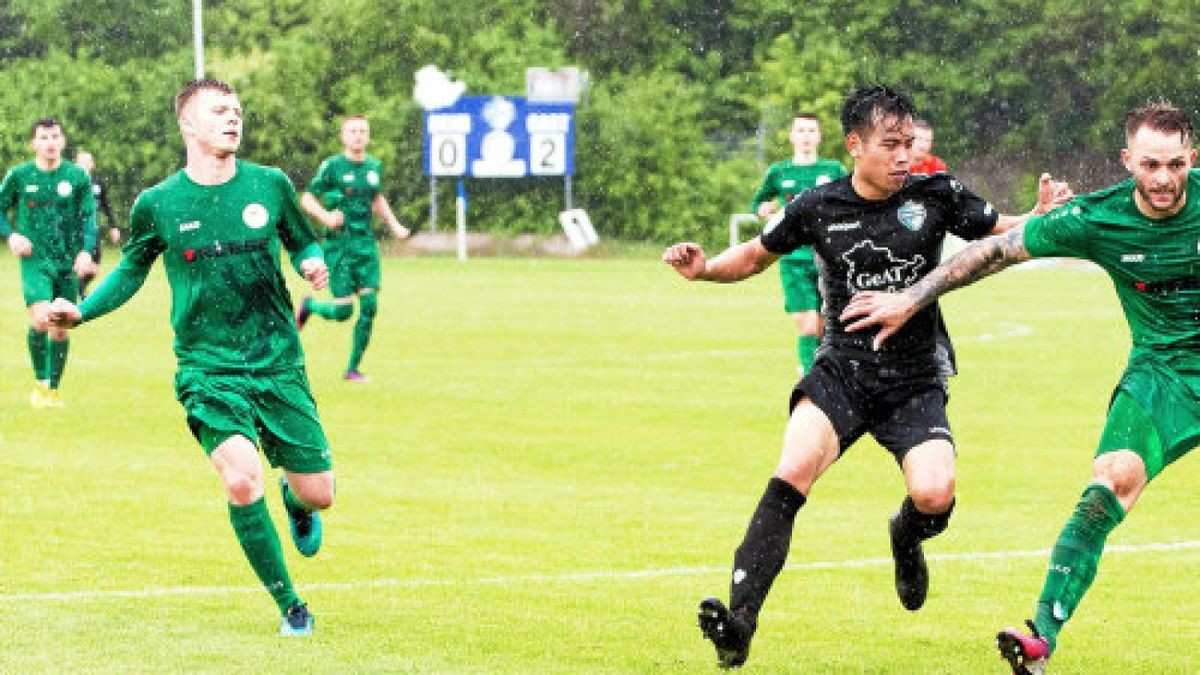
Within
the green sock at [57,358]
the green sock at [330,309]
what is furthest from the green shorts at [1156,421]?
the green sock at [330,309]

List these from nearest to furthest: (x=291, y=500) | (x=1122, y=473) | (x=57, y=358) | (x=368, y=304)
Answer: (x=1122, y=473) < (x=291, y=500) < (x=57, y=358) < (x=368, y=304)

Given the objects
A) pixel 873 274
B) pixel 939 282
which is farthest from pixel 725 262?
pixel 939 282

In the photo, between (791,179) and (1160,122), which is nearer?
(1160,122)

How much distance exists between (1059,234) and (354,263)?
537 inches

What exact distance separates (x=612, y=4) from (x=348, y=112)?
793cm

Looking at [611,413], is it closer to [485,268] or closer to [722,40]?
[485,268]

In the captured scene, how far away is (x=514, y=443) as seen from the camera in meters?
16.1

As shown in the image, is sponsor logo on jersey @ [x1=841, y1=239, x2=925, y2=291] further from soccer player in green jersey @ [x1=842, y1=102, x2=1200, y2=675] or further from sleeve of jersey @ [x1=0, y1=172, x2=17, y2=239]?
sleeve of jersey @ [x1=0, y1=172, x2=17, y2=239]

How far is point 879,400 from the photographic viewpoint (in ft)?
28.3

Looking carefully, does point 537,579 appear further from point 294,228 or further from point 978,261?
point 978,261

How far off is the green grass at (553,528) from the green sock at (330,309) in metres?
0.80

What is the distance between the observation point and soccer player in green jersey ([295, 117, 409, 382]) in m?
20.9

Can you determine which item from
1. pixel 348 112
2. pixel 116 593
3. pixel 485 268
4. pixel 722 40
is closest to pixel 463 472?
pixel 116 593

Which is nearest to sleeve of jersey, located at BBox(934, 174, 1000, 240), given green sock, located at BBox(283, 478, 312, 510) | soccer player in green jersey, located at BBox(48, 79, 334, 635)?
soccer player in green jersey, located at BBox(48, 79, 334, 635)
